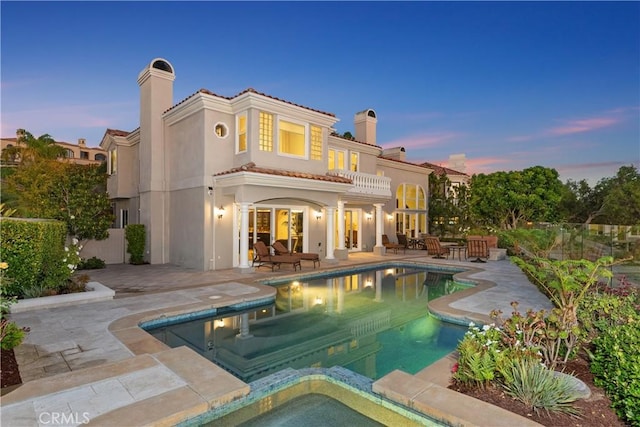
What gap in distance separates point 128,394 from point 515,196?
1197 inches

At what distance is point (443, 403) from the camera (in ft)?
12.8

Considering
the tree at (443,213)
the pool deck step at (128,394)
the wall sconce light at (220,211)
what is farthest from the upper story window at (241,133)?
the tree at (443,213)

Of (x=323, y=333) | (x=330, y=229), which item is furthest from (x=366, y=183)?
(x=323, y=333)

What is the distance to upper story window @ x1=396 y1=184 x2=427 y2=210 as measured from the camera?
24.3 metres

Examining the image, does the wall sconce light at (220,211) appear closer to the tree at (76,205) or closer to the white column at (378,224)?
the tree at (76,205)

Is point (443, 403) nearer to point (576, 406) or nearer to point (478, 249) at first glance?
point (576, 406)

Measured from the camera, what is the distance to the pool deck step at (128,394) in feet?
11.8

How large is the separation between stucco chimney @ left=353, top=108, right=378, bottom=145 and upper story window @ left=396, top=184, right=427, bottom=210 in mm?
4179

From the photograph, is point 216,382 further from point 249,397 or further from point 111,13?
point 111,13

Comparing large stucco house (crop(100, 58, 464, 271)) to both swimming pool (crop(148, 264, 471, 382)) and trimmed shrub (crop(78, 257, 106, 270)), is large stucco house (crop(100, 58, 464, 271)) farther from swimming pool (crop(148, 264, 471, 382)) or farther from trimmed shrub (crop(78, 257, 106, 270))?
swimming pool (crop(148, 264, 471, 382))

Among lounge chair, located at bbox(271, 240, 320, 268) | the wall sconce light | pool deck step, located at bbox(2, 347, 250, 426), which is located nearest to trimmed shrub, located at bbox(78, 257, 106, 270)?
the wall sconce light

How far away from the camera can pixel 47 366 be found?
4.88 meters

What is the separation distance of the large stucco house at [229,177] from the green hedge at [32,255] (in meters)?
5.47

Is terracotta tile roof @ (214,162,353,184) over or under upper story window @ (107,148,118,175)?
under
